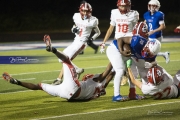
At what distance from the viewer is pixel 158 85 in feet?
25.8

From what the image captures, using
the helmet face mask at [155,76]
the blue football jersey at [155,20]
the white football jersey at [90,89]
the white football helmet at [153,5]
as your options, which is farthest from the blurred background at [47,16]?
the helmet face mask at [155,76]

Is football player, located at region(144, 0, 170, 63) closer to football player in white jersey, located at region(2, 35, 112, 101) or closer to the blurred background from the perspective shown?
football player in white jersey, located at region(2, 35, 112, 101)

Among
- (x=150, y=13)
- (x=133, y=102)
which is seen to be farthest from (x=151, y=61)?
(x=150, y=13)

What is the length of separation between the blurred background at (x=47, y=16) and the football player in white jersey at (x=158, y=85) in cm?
1655

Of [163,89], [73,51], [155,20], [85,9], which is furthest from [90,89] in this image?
[155,20]

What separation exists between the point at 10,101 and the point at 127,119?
2372 mm

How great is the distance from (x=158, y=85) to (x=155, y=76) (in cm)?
20

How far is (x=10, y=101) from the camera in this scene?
839cm

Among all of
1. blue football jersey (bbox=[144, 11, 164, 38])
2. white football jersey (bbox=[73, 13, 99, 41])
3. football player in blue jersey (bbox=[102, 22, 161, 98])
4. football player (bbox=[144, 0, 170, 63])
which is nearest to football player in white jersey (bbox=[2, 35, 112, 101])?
football player in blue jersey (bbox=[102, 22, 161, 98])

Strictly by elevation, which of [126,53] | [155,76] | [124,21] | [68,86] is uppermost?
[124,21]

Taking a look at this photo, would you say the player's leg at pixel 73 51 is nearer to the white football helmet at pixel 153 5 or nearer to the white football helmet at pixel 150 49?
the white football helmet at pixel 153 5

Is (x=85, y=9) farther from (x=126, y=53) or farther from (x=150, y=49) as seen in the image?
(x=150, y=49)

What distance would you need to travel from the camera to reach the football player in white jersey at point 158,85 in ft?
25.5

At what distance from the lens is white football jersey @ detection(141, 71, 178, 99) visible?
7895 millimetres
